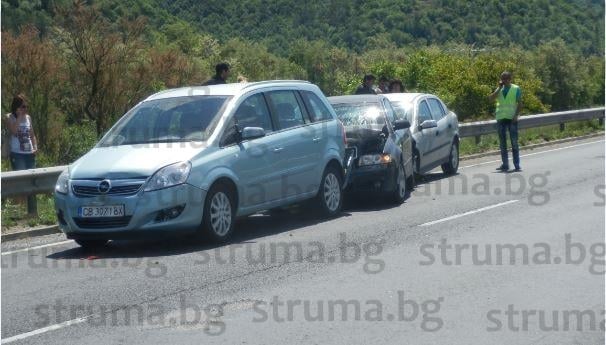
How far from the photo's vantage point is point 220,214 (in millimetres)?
11633

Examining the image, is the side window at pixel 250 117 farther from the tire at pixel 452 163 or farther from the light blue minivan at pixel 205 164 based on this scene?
the tire at pixel 452 163

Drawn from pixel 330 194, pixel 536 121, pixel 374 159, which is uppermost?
pixel 374 159

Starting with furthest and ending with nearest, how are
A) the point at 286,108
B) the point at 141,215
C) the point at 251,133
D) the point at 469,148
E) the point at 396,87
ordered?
the point at 469,148, the point at 396,87, the point at 286,108, the point at 251,133, the point at 141,215

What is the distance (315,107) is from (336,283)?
4.99 metres

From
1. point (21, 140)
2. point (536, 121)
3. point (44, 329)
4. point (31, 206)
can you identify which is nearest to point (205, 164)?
point (31, 206)

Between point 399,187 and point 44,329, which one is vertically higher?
point 44,329

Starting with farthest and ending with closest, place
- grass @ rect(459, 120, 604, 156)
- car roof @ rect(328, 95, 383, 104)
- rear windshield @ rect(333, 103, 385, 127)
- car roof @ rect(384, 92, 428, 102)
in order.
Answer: grass @ rect(459, 120, 604, 156), car roof @ rect(384, 92, 428, 102), car roof @ rect(328, 95, 383, 104), rear windshield @ rect(333, 103, 385, 127)

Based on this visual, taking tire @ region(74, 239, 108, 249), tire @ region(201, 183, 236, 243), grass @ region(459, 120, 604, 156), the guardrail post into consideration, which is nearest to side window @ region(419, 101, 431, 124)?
grass @ region(459, 120, 604, 156)

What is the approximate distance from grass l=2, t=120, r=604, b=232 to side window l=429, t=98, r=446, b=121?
166 inches

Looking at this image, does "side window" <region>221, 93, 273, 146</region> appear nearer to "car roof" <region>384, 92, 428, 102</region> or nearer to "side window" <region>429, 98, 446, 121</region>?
"car roof" <region>384, 92, 428, 102</region>

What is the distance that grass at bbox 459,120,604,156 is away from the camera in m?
24.9

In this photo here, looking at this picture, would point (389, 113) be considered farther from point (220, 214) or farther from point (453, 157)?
point (220, 214)

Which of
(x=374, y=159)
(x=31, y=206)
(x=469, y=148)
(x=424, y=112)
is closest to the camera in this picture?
(x=31, y=206)

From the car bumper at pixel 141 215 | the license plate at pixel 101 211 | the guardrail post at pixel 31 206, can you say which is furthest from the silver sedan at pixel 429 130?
the license plate at pixel 101 211
